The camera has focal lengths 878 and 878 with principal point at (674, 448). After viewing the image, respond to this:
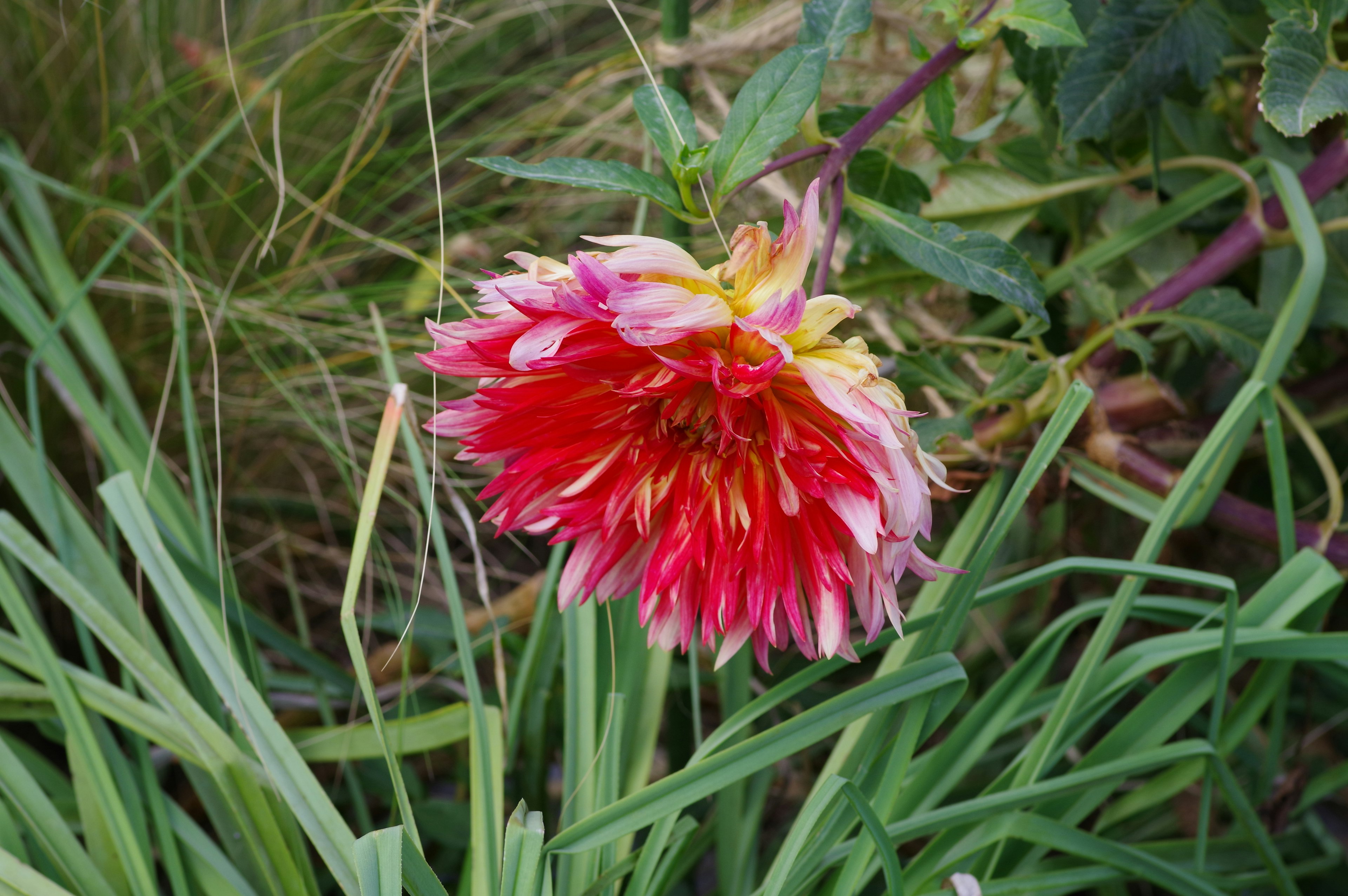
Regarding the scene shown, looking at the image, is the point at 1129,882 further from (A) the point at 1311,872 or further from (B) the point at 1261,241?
(B) the point at 1261,241

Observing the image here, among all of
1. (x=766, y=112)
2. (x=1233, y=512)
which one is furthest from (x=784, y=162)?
(x=1233, y=512)

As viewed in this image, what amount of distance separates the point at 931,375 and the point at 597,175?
0.74 feet

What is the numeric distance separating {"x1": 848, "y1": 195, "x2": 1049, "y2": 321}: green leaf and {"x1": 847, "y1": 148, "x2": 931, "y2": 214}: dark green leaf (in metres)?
0.08

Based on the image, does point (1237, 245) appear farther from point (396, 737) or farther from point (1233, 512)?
point (396, 737)

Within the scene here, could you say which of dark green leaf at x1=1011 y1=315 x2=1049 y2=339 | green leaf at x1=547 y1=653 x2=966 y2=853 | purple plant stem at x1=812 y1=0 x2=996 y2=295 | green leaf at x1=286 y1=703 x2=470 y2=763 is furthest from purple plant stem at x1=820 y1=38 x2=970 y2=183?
green leaf at x1=286 y1=703 x2=470 y2=763

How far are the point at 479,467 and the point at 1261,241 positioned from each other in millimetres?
565

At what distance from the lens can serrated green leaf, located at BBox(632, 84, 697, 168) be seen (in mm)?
367

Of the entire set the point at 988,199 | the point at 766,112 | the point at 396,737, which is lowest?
the point at 396,737

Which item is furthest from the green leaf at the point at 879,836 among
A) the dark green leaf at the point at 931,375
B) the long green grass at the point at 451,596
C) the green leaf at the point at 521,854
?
the dark green leaf at the point at 931,375

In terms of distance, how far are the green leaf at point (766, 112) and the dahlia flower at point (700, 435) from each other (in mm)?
47

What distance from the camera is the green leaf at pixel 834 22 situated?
41 centimetres

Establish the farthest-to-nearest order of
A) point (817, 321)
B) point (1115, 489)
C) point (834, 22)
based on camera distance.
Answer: point (1115, 489), point (834, 22), point (817, 321)

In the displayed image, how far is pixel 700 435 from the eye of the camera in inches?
13.9

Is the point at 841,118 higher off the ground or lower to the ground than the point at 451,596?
higher
